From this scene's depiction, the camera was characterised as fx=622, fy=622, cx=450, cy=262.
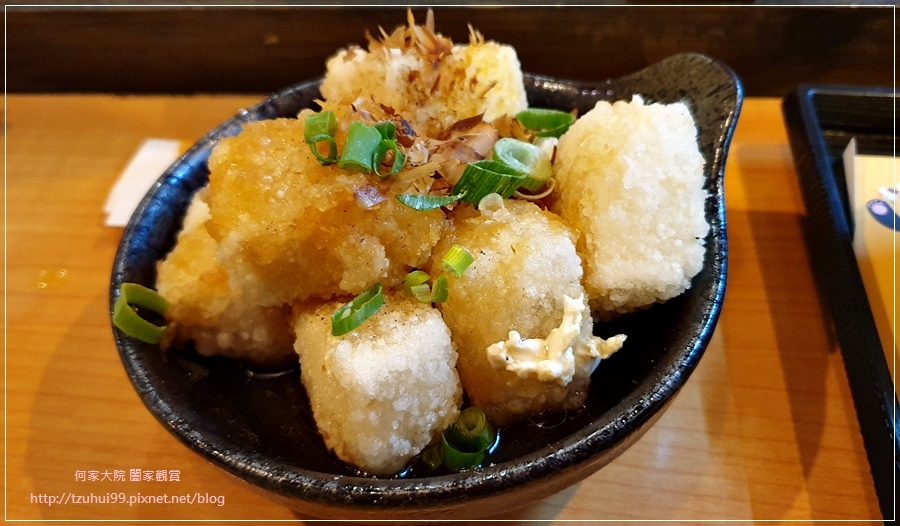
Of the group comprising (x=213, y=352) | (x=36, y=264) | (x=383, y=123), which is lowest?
(x=36, y=264)

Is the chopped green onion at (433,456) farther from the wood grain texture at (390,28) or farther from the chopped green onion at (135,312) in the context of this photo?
the wood grain texture at (390,28)

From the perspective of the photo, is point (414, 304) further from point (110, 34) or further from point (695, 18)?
point (110, 34)

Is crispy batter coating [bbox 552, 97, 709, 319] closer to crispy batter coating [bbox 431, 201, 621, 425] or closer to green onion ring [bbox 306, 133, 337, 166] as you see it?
crispy batter coating [bbox 431, 201, 621, 425]

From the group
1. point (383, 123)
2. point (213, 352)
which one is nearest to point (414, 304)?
point (383, 123)

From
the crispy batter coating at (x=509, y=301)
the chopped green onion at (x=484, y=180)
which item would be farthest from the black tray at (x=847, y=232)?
the chopped green onion at (x=484, y=180)

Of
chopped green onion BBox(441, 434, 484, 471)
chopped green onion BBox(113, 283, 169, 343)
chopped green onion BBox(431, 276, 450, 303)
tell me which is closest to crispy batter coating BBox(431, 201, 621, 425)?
chopped green onion BBox(431, 276, 450, 303)

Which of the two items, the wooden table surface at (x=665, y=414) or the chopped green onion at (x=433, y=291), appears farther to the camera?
the wooden table surface at (x=665, y=414)

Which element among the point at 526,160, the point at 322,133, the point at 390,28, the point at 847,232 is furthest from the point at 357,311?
the point at 390,28
